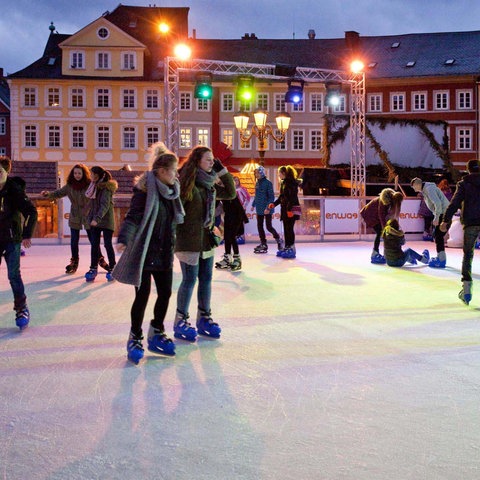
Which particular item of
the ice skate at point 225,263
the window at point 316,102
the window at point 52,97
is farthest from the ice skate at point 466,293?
the window at point 316,102

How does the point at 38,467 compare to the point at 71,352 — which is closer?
the point at 38,467

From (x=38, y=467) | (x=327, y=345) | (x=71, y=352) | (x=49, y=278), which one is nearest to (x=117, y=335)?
(x=71, y=352)

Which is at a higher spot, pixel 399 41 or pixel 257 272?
pixel 399 41

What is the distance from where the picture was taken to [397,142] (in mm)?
28719

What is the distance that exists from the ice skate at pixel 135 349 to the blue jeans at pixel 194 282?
0.82m

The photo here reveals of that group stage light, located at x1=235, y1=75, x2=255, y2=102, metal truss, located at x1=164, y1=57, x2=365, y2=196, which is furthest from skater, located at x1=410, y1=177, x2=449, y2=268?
stage light, located at x1=235, y1=75, x2=255, y2=102

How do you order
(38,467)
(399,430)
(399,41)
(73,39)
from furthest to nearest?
(399,41), (73,39), (399,430), (38,467)

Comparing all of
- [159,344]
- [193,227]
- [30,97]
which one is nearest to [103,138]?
[30,97]

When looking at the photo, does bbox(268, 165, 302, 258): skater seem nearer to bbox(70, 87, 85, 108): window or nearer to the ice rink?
the ice rink

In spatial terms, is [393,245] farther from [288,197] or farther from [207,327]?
[207,327]

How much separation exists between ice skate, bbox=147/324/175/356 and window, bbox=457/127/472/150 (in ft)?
164

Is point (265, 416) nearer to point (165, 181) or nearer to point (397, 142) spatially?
point (165, 181)

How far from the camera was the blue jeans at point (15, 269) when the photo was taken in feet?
21.4

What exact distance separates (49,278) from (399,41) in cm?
5005
